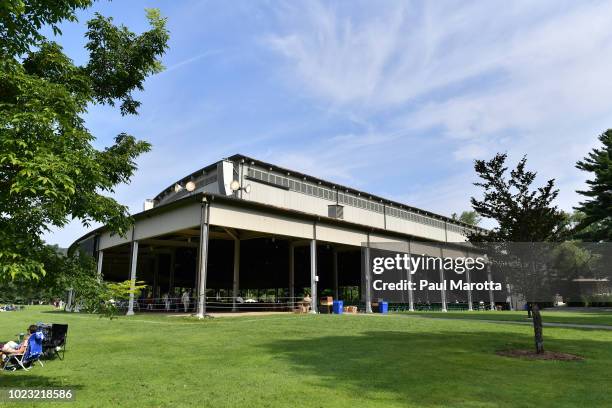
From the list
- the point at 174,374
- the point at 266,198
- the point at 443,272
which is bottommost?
the point at 174,374

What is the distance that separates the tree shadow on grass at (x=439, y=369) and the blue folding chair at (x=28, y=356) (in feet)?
18.8

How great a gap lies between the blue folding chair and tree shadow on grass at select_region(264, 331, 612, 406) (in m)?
5.73

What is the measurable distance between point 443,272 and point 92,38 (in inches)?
1472

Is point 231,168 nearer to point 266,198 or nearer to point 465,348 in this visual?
point 266,198

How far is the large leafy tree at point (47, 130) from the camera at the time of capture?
5.48 meters

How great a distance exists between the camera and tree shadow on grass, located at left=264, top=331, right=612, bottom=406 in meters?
7.48

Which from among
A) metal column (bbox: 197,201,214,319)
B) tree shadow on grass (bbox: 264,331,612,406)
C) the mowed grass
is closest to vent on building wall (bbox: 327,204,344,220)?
metal column (bbox: 197,201,214,319)

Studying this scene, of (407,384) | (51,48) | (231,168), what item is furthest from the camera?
(231,168)

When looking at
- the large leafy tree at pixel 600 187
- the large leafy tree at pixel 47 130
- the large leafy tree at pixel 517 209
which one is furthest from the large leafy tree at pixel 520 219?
the large leafy tree at pixel 600 187

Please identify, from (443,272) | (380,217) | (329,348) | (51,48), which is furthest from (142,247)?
(51,48)

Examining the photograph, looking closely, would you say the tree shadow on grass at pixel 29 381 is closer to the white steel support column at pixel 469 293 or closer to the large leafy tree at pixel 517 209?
the large leafy tree at pixel 517 209

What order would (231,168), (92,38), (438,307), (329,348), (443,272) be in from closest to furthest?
1. (92,38)
2. (329,348)
3. (231,168)
4. (443,272)
5. (438,307)

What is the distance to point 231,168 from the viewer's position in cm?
3462

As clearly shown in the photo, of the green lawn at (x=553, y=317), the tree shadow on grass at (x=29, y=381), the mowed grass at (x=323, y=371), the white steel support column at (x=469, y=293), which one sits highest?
the white steel support column at (x=469, y=293)
